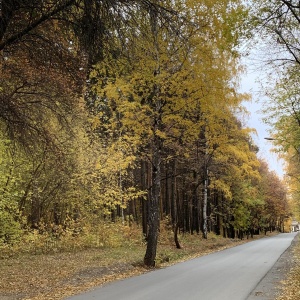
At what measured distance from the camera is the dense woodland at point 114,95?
6262mm

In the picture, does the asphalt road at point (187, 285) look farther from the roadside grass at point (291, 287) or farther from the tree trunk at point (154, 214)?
the tree trunk at point (154, 214)

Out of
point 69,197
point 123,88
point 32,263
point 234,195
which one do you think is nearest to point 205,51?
point 123,88

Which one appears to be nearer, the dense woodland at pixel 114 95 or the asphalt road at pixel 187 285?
the dense woodland at pixel 114 95

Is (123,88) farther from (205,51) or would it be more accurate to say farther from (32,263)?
(32,263)

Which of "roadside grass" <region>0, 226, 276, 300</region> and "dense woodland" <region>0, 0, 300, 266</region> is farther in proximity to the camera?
"roadside grass" <region>0, 226, 276, 300</region>

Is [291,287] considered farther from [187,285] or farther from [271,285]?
[187,285]

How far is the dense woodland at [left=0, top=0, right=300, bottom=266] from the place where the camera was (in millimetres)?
6262

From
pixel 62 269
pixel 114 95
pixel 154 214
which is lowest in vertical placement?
pixel 62 269

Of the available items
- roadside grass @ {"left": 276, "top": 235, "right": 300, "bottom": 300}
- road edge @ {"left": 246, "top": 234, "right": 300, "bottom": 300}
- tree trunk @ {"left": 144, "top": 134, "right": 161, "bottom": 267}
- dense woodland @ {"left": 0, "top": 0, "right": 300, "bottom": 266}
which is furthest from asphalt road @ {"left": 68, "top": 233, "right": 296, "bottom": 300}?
dense woodland @ {"left": 0, "top": 0, "right": 300, "bottom": 266}

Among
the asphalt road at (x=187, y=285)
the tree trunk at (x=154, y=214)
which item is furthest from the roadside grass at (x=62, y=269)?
the asphalt road at (x=187, y=285)

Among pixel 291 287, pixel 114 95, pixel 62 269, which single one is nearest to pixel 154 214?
pixel 62 269

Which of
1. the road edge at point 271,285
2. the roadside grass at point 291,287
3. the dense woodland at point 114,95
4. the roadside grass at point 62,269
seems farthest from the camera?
the roadside grass at point 62,269

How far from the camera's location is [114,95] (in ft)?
49.5

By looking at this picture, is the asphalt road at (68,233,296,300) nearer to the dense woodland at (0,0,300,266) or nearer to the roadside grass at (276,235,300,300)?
the roadside grass at (276,235,300,300)
